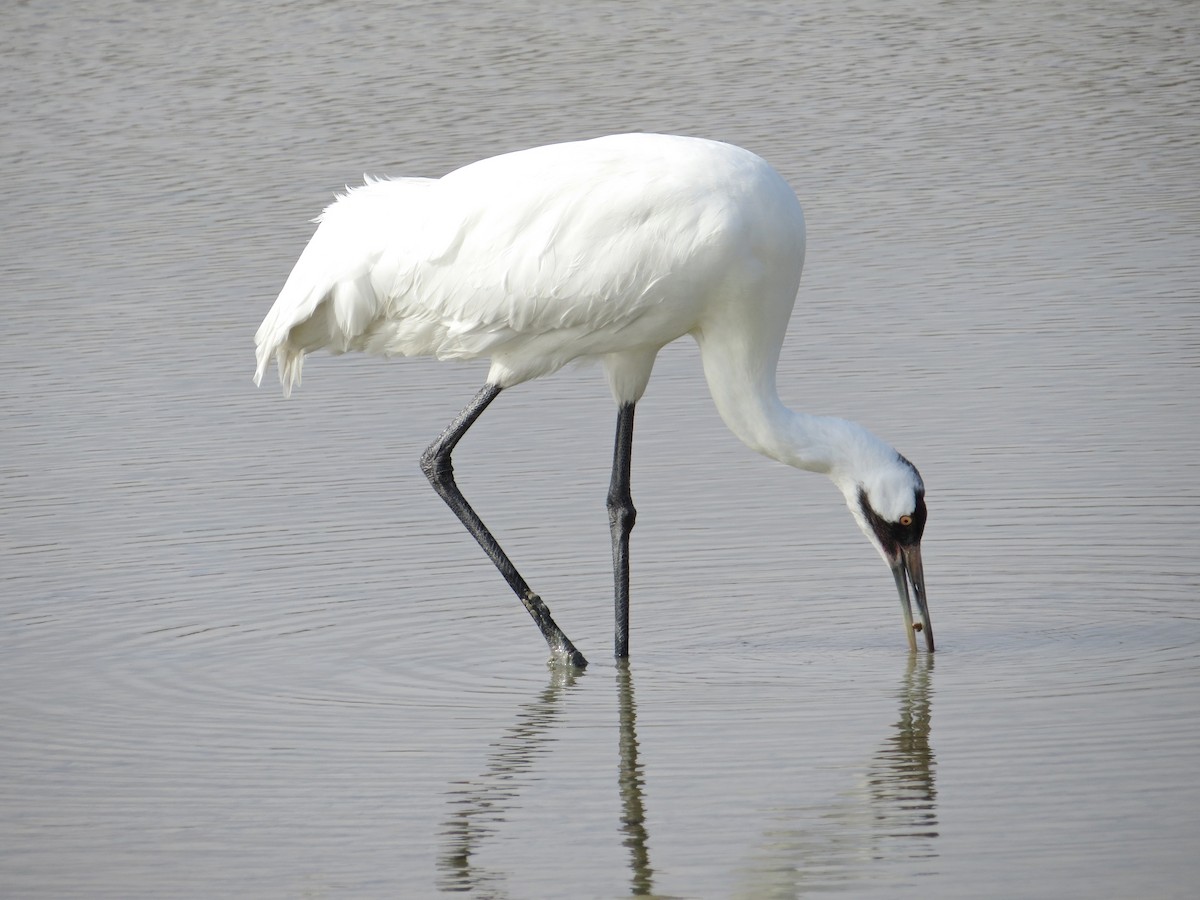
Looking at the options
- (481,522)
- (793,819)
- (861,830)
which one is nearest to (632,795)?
(793,819)

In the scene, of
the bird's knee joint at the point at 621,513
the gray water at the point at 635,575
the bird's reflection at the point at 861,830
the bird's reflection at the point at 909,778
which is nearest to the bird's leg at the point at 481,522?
the gray water at the point at 635,575

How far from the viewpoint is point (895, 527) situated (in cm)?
768

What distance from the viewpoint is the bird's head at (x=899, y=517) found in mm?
7617

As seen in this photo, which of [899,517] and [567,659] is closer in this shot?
[899,517]

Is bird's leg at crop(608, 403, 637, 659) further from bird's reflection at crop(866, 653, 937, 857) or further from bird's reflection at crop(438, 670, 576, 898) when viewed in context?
bird's reflection at crop(866, 653, 937, 857)

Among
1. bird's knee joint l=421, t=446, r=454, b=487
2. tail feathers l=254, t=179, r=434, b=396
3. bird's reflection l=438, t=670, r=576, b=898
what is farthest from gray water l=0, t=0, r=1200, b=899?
tail feathers l=254, t=179, r=434, b=396

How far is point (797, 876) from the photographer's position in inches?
225

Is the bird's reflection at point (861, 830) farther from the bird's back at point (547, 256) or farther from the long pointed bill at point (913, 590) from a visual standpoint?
the bird's back at point (547, 256)

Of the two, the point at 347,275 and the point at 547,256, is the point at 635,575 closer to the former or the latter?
the point at 547,256

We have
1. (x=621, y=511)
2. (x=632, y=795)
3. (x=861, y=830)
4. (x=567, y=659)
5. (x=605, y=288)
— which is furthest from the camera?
(x=621, y=511)

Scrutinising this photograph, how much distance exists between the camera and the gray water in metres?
6.07

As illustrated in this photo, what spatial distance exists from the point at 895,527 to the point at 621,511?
41.4 inches

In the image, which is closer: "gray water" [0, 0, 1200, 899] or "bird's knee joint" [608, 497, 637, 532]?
"gray water" [0, 0, 1200, 899]

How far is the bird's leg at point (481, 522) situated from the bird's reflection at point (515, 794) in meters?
0.16
